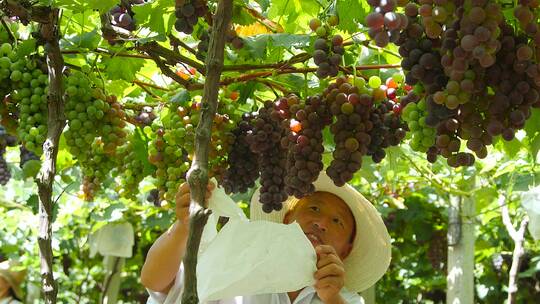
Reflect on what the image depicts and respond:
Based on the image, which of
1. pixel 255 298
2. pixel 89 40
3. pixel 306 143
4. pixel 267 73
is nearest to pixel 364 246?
pixel 255 298

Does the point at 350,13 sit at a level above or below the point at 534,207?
above

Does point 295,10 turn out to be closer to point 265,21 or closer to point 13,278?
point 265,21

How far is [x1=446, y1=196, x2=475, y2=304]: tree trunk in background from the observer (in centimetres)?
452

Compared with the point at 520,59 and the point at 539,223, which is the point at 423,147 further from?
the point at 539,223

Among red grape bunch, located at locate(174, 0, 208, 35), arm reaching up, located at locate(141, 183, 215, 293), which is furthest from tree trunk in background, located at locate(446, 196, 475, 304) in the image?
red grape bunch, located at locate(174, 0, 208, 35)

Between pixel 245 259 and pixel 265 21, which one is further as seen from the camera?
pixel 265 21

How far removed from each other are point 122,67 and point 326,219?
87cm

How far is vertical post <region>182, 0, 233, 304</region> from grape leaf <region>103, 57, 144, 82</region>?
1.22 m

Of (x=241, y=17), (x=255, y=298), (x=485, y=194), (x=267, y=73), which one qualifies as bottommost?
(x=255, y=298)

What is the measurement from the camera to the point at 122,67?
2.44 metres

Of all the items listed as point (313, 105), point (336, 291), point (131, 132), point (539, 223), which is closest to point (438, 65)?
point (313, 105)

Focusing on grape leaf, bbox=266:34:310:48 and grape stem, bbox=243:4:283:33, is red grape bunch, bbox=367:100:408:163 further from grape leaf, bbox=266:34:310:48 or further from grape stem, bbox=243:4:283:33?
grape stem, bbox=243:4:283:33

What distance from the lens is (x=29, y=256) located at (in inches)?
311

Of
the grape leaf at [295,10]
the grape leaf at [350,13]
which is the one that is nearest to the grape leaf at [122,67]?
the grape leaf at [295,10]
